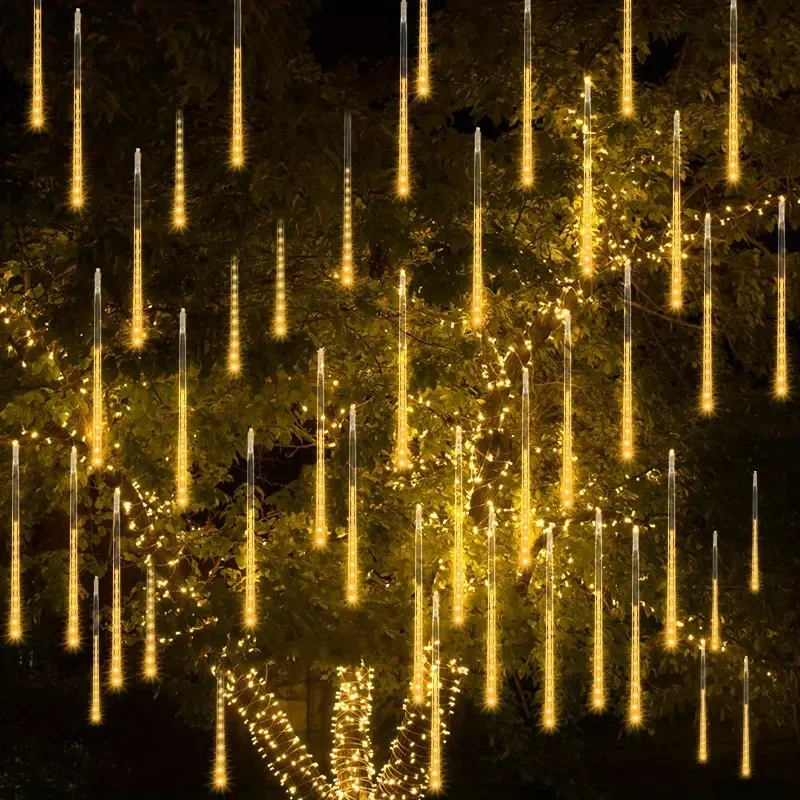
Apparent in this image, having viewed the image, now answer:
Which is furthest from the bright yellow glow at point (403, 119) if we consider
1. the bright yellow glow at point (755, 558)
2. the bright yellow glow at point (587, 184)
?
the bright yellow glow at point (755, 558)

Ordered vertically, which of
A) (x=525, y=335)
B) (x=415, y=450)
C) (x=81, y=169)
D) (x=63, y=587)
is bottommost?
(x=63, y=587)

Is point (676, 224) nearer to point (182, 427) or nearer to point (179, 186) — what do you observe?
point (179, 186)

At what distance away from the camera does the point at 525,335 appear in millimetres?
6957

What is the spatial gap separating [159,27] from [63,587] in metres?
2.52

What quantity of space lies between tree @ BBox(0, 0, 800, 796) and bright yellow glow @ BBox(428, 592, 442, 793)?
0.13m

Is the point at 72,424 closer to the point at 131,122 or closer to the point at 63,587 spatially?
the point at 63,587

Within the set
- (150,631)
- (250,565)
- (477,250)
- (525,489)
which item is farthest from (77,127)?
(525,489)

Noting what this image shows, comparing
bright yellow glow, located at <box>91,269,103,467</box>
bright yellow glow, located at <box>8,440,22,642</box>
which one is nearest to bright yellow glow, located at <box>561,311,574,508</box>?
bright yellow glow, located at <box>91,269,103,467</box>

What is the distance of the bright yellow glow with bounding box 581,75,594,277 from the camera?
6.22 meters

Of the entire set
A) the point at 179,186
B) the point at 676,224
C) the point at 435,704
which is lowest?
the point at 435,704

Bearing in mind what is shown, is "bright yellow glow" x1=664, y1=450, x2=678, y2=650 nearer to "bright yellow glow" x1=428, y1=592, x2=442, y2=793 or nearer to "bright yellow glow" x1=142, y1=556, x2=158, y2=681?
"bright yellow glow" x1=428, y1=592, x2=442, y2=793

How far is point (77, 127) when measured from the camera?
5613mm

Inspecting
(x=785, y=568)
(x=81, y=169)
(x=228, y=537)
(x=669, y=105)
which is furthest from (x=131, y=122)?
(x=785, y=568)

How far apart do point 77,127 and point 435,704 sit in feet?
9.67
